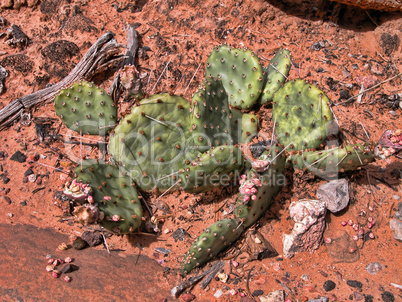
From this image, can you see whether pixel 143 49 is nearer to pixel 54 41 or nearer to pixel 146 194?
pixel 54 41

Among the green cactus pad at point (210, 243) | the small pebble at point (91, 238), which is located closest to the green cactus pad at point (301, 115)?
the green cactus pad at point (210, 243)

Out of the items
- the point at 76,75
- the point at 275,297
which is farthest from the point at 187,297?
the point at 76,75

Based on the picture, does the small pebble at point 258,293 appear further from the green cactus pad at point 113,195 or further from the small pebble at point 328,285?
the green cactus pad at point 113,195

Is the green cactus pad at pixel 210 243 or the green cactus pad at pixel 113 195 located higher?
the green cactus pad at pixel 113 195

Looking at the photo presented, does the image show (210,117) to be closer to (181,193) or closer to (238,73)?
(238,73)

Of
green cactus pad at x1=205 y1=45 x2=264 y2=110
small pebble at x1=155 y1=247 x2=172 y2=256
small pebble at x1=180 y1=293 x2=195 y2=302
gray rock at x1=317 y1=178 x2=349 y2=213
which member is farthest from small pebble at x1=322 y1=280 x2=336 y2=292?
green cactus pad at x1=205 y1=45 x2=264 y2=110

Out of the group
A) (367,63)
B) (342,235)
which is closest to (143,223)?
(342,235)

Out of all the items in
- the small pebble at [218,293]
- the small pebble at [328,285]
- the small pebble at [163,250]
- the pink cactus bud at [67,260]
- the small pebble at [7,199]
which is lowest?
the small pebble at [328,285]
